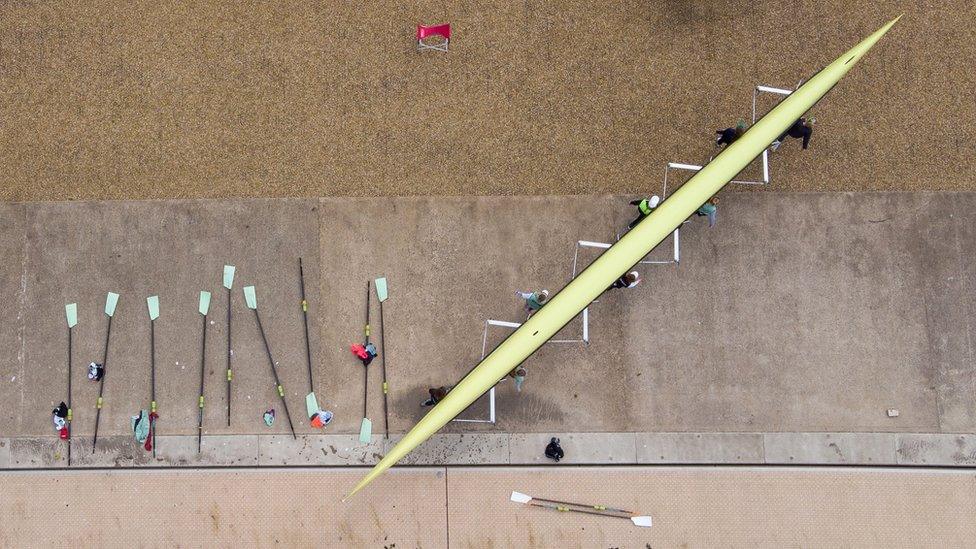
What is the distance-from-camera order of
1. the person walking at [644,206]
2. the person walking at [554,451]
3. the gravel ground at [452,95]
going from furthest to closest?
the gravel ground at [452,95] < the person walking at [554,451] < the person walking at [644,206]

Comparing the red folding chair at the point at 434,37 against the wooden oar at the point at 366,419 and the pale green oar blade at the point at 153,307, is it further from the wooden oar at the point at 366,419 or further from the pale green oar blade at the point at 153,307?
the pale green oar blade at the point at 153,307

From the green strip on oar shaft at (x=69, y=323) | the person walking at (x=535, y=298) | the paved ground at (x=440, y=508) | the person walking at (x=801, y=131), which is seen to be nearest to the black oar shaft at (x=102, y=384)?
the green strip on oar shaft at (x=69, y=323)

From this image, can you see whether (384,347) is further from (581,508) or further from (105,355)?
(105,355)

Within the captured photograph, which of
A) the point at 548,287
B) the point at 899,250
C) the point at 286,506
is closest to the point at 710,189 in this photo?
the point at 548,287

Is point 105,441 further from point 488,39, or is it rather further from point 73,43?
point 488,39

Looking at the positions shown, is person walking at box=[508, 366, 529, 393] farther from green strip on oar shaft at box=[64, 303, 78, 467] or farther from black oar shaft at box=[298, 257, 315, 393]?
green strip on oar shaft at box=[64, 303, 78, 467]

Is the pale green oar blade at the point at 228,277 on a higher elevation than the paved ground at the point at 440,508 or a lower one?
higher
